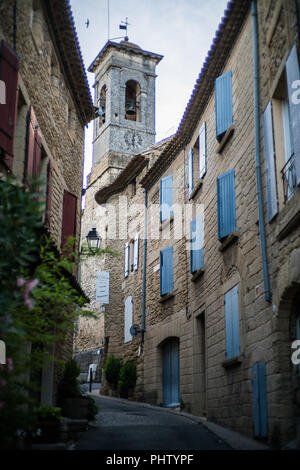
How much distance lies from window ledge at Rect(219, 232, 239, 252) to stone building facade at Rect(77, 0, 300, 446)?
5cm

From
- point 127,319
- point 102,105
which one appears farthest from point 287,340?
point 102,105

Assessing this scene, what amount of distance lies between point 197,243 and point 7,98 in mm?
6243

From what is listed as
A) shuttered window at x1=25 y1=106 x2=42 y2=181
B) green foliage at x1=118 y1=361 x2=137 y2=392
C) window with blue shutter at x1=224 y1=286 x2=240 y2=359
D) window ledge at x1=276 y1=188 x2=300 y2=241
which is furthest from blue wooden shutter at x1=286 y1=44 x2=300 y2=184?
green foliage at x1=118 y1=361 x2=137 y2=392

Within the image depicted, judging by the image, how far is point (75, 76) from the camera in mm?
12328

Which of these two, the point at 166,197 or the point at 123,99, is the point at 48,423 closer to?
the point at 166,197

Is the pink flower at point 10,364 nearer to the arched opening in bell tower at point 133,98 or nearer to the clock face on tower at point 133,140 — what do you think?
the clock face on tower at point 133,140

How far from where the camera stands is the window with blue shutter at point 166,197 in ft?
51.0

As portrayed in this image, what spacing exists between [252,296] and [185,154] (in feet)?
21.8

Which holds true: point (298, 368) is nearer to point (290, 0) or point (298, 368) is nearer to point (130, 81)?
point (290, 0)

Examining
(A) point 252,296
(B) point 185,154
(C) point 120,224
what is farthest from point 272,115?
(C) point 120,224

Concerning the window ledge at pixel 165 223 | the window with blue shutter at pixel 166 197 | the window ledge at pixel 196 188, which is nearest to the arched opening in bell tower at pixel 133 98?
the window with blue shutter at pixel 166 197

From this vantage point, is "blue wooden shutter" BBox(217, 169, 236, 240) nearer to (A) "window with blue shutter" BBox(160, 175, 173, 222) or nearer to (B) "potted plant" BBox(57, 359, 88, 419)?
(B) "potted plant" BBox(57, 359, 88, 419)

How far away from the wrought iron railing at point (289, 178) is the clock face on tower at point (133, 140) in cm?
2365

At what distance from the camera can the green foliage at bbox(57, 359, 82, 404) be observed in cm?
1034
